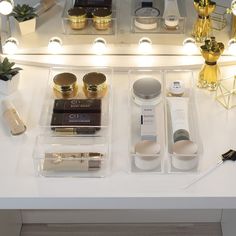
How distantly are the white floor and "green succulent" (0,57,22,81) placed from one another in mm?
650

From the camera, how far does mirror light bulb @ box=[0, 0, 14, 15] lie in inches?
54.2

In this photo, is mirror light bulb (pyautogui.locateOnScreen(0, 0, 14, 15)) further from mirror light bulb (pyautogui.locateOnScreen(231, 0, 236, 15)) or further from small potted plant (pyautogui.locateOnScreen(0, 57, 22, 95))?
mirror light bulb (pyautogui.locateOnScreen(231, 0, 236, 15))

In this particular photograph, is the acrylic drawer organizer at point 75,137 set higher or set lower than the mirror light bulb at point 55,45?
lower

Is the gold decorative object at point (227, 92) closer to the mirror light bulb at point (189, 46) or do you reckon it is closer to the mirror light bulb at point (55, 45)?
the mirror light bulb at point (189, 46)

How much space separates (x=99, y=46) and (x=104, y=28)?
48 mm

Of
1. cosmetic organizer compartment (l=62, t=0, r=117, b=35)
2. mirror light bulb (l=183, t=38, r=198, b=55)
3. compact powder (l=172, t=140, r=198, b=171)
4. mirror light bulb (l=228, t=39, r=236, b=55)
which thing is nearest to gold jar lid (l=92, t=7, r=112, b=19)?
cosmetic organizer compartment (l=62, t=0, r=117, b=35)

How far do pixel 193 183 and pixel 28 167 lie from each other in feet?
1.14

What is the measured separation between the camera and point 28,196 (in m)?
1.09

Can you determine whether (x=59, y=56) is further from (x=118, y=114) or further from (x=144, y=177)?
(x=144, y=177)

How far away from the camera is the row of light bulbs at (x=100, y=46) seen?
141 cm

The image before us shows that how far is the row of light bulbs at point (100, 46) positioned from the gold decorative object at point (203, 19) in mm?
22

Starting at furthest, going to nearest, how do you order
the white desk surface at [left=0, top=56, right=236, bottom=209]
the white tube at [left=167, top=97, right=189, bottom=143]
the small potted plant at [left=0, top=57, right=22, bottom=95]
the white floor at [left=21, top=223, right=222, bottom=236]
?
the white floor at [left=21, top=223, right=222, bottom=236], the small potted plant at [left=0, top=57, right=22, bottom=95], the white tube at [left=167, top=97, right=189, bottom=143], the white desk surface at [left=0, top=56, right=236, bottom=209]

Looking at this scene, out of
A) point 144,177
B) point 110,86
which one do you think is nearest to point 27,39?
point 110,86

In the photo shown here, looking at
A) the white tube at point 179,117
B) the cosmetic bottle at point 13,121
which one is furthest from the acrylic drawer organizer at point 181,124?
the cosmetic bottle at point 13,121
